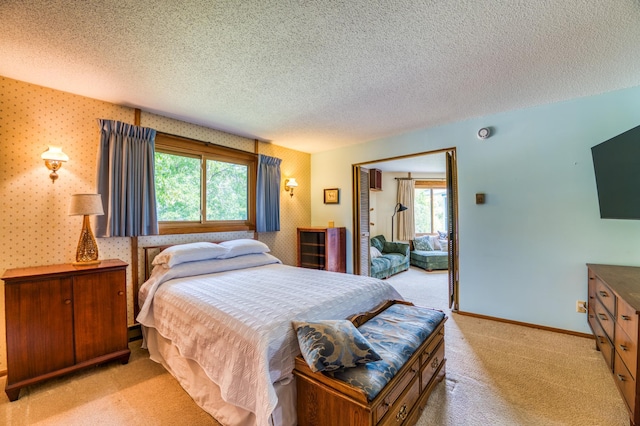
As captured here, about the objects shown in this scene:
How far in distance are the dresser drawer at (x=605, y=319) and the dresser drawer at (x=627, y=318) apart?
200 millimetres

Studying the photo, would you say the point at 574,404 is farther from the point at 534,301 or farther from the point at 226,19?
the point at 226,19

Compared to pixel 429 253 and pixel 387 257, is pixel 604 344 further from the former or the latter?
pixel 429 253

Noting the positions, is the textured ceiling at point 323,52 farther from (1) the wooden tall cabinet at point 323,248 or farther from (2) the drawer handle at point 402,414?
(2) the drawer handle at point 402,414

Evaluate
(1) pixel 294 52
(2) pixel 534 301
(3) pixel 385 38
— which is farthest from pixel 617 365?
(1) pixel 294 52

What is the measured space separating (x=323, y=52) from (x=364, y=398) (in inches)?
84.1

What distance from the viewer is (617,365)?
176cm

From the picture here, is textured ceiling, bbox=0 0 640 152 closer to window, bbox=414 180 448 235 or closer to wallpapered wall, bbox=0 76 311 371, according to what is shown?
wallpapered wall, bbox=0 76 311 371

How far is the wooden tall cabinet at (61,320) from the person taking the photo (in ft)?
6.32

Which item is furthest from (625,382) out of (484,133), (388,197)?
(388,197)

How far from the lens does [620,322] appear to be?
5.61 ft

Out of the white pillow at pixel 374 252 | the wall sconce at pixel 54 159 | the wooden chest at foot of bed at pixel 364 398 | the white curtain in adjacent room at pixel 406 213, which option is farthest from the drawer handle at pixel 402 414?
the white curtain in adjacent room at pixel 406 213

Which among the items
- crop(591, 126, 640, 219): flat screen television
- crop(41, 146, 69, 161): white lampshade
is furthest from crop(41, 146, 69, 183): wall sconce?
crop(591, 126, 640, 219): flat screen television

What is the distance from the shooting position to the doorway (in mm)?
3529

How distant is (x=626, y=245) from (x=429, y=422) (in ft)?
8.63
